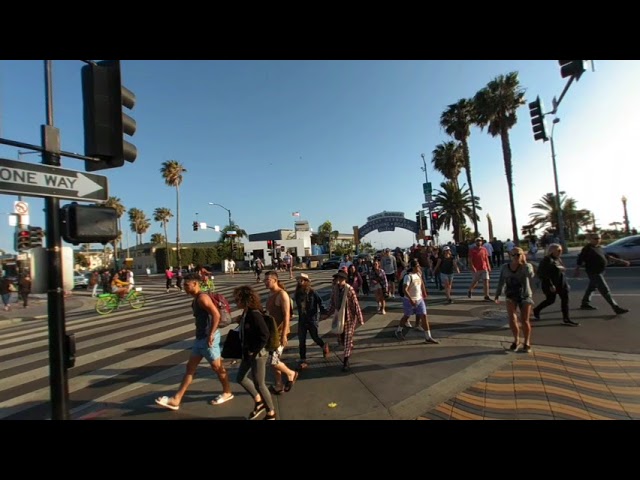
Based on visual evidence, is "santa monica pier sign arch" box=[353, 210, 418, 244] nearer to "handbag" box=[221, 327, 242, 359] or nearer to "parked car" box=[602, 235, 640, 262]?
"parked car" box=[602, 235, 640, 262]

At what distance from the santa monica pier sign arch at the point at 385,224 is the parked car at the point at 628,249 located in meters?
22.6

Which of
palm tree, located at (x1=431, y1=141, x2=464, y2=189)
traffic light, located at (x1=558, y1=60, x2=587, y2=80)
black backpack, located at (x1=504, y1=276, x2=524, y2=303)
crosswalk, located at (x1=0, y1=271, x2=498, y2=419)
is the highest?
palm tree, located at (x1=431, y1=141, x2=464, y2=189)

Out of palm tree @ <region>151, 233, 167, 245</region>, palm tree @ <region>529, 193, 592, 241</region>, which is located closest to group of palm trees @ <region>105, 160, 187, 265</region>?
palm tree @ <region>151, 233, 167, 245</region>

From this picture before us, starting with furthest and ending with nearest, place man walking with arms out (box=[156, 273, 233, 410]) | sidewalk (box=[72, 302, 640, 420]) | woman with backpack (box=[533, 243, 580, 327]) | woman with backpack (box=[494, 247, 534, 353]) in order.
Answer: woman with backpack (box=[533, 243, 580, 327]) → woman with backpack (box=[494, 247, 534, 353]) → man walking with arms out (box=[156, 273, 233, 410]) → sidewalk (box=[72, 302, 640, 420])

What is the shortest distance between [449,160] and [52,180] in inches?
1542

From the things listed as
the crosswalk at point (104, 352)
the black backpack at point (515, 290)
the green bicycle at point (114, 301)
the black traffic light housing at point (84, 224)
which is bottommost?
the crosswalk at point (104, 352)

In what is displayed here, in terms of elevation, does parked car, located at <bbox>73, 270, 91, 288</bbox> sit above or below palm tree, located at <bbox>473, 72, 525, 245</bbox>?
below

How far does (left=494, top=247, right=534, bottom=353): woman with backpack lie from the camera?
5031mm

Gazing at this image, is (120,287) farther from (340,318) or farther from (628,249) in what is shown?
(628,249)

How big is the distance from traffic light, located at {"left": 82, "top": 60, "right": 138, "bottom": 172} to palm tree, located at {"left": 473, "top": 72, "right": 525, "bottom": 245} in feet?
95.9

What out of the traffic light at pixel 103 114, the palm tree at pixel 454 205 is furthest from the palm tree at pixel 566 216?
the traffic light at pixel 103 114

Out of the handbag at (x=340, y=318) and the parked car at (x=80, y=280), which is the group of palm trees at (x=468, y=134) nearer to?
the handbag at (x=340, y=318)

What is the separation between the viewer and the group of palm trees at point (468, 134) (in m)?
25.7

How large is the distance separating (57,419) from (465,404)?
12.9ft
